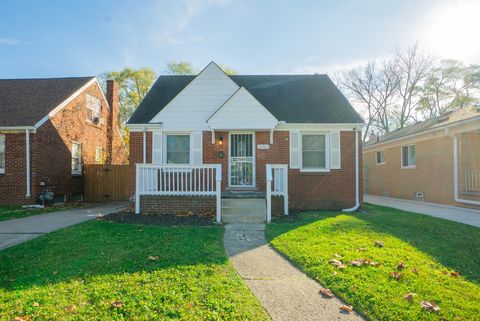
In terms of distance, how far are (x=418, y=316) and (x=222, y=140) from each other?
8.10 m

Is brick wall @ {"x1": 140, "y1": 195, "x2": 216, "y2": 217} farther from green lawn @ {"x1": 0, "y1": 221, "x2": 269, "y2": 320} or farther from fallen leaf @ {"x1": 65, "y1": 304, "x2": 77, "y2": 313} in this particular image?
fallen leaf @ {"x1": 65, "y1": 304, "x2": 77, "y2": 313}

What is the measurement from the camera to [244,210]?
798 centimetres

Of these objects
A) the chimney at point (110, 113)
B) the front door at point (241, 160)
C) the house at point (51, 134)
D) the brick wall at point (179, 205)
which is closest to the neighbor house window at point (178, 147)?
the front door at point (241, 160)

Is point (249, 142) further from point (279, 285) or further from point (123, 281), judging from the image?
point (123, 281)

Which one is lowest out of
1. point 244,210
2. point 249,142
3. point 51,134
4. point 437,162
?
point 244,210

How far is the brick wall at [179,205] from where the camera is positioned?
831 centimetres

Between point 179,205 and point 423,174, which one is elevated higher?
point 423,174

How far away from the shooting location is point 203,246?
16.4 ft

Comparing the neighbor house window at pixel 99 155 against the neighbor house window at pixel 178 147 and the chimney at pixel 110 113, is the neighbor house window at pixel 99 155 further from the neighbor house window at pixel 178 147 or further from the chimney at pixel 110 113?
the neighbor house window at pixel 178 147

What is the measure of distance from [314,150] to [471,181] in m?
6.54

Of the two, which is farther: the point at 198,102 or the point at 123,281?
the point at 198,102

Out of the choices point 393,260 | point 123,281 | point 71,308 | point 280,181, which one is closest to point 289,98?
point 280,181

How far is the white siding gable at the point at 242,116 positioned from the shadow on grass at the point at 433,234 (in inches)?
136

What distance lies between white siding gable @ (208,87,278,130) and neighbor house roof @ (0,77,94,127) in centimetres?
819
